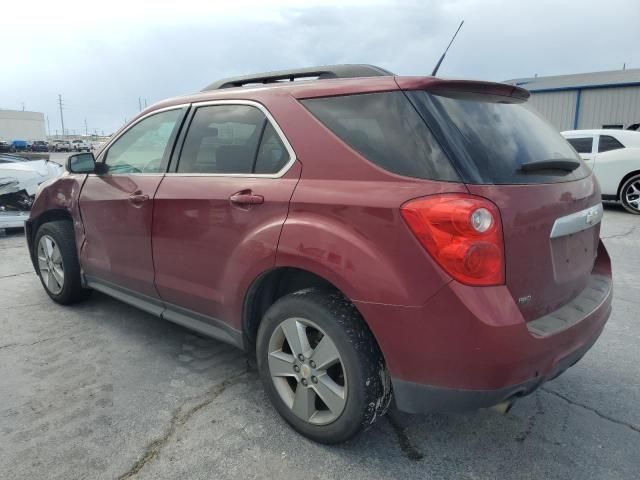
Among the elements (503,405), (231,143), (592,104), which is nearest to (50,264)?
(231,143)

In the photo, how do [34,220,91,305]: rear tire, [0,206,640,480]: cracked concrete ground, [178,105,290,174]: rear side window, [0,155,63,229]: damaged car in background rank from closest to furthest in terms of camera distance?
[0,206,640,480]: cracked concrete ground, [178,105,290,174]: rear side window, [34,220,91,305]: rear tire, [0,155,63,229]: damaged car in background

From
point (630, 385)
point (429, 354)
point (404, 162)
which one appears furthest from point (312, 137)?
point (630, 385)

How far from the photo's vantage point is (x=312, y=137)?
2.34m

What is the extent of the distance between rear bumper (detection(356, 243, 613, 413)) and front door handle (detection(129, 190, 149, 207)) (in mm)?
1792

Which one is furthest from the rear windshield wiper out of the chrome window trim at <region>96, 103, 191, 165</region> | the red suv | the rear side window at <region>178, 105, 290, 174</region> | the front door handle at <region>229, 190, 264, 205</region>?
the chrome window trim at <region>96, 103, 191, 165</region>

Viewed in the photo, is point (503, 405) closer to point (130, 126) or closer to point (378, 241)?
point (378, 241)

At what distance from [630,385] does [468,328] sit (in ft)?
5.97

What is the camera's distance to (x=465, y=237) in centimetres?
184

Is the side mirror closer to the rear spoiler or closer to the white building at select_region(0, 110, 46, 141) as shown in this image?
the rear spoiler

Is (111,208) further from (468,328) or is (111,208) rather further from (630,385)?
(630,385)

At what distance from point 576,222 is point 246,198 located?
158 cm

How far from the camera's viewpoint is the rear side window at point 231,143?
8.30 feet

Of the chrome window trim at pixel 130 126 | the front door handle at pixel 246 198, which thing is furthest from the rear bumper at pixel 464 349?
the chrome window trim at pixel 130 126

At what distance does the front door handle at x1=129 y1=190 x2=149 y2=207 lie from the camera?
3.15m
